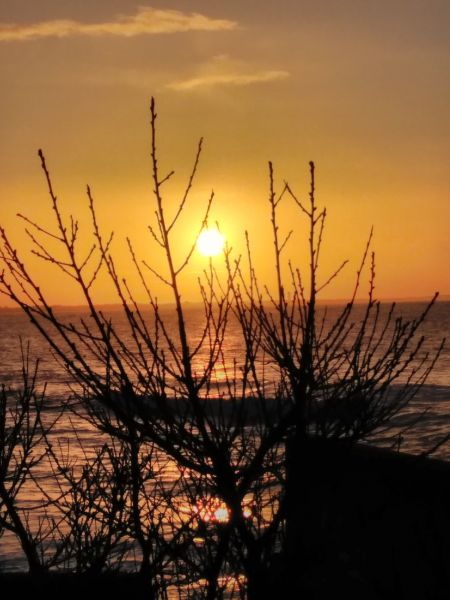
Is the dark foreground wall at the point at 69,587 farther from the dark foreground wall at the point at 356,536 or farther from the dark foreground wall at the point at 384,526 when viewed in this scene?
the dark foreground wall at the point at 384,526

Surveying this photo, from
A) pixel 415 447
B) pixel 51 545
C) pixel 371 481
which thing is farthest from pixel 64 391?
pixel 371 481

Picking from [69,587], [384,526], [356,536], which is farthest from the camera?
[384,526]

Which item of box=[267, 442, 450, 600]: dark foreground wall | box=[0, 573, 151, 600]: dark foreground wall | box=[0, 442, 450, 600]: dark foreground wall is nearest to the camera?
A: box=[0, 442, 450, 600]: dark foreground wall

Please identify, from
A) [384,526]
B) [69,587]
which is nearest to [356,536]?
[69,587]

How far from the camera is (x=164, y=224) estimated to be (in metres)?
5.45

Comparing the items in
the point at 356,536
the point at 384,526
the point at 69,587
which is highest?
the point at 356,536

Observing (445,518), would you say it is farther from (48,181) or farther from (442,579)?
(48,181)

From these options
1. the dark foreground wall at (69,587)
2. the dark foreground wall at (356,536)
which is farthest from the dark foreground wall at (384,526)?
the dark foreground wall at (69,587)

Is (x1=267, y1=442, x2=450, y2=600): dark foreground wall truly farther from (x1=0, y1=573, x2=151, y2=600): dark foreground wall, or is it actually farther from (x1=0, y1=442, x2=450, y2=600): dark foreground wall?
(x1=0, y1=573, x2=151, y2=600): dark foreground wall

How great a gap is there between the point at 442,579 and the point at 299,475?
6.62 feet

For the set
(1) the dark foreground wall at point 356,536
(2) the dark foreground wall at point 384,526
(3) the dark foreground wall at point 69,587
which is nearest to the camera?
(1) the dark foreground wall at point 356,536

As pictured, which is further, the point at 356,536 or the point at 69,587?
the point at 69,587

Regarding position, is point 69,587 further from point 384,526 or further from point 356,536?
point 384,526

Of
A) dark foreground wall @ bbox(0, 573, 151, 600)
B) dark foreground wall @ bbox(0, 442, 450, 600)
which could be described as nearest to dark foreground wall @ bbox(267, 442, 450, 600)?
dark foreground wall @ bbox(0, 442, 450, 600)
